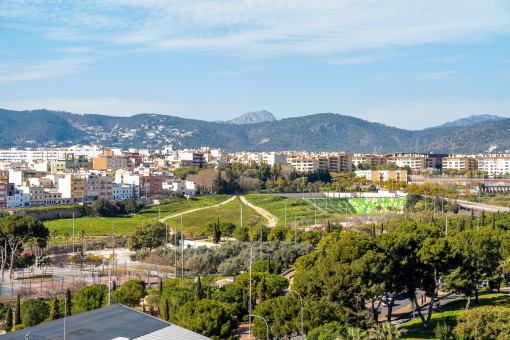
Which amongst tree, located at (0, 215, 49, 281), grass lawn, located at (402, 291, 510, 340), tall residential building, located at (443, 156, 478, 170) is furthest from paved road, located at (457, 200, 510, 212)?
tall residential building, located at (443, 156, 478, 170)

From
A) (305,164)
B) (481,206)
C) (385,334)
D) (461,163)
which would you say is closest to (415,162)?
(461,163)

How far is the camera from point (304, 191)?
101 meters

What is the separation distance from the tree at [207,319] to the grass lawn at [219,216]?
1552 inches

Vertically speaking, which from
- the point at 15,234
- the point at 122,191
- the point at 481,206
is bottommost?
the point at 481,206

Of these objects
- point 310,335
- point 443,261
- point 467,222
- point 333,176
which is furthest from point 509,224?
point 333,176

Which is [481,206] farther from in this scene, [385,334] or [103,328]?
[103,328]

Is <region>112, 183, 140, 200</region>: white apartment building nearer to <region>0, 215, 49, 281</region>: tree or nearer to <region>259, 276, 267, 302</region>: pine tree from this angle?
<region>0, 215, 49, 281</region>: tree

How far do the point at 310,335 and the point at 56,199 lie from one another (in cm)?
6087

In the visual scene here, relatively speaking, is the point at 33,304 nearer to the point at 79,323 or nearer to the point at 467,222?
the point at 79,323

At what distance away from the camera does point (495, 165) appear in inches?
5832

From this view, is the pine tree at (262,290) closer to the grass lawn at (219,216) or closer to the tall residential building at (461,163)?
the grass lawn at (219,216)

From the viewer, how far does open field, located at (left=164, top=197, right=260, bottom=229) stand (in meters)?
68.3

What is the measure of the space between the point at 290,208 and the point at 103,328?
62.5 m

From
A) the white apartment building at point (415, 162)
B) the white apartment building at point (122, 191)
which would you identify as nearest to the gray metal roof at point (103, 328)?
the white apartment building at point (122, 191)
